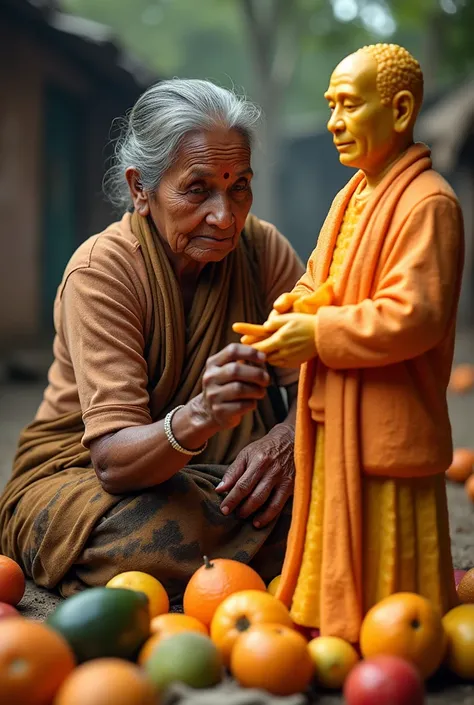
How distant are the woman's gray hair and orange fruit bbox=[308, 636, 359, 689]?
5.58 feet

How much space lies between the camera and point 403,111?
7.92 ft

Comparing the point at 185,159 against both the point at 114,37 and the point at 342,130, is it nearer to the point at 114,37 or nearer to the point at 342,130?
the point at 342,130

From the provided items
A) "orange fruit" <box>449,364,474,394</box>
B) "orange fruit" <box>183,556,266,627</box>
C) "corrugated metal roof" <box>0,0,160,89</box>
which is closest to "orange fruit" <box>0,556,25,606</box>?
"orange fruit" <box>183,556,266,627</box>

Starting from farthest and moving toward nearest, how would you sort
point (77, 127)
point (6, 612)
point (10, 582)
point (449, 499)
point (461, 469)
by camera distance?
1. point (77, 127)
2. point (461, 469)
3. point (449, 499)
4. point (10, 582)
5. point (6, 612)

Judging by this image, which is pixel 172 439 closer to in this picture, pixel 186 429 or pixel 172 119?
pixel 186 429

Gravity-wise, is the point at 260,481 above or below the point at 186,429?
below

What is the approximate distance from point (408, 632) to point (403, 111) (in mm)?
1341

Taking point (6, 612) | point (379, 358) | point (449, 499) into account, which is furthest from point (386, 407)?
point (449, 499)

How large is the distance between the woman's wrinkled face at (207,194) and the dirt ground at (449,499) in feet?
4.36

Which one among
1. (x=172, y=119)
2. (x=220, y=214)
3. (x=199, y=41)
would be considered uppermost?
(x=199, y=41)

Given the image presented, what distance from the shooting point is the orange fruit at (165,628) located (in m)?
2.32

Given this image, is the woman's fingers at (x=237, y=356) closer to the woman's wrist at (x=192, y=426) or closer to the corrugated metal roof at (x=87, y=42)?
the woman's wrist at (x=192, y=426)

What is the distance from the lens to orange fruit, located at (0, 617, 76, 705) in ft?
6.66

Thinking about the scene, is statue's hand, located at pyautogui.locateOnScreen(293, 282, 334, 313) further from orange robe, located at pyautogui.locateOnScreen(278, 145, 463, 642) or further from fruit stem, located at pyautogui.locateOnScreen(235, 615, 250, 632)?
fruit stem, located at pyautogui.locateOnScreen(235, 615, 250, 632)
